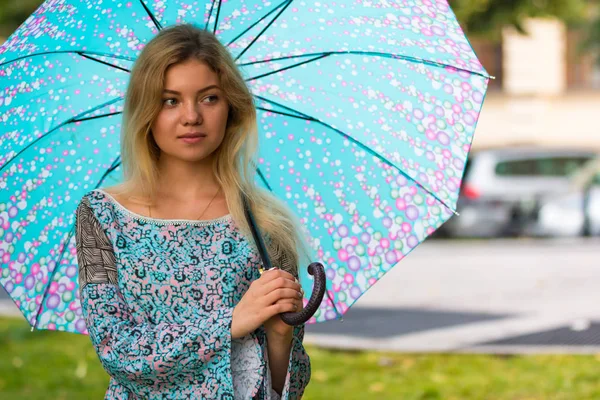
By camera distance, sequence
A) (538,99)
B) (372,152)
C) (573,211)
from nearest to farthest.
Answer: (372,152) < (573,211) < (538,99)

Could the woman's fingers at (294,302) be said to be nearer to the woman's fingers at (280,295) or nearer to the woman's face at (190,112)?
the woman's fingers at (280,295)

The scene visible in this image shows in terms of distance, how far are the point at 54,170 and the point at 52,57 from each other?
14.1 inches

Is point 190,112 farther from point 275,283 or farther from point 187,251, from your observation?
point 275,283

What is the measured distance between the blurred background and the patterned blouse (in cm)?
364

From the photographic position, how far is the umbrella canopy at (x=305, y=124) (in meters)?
3.14

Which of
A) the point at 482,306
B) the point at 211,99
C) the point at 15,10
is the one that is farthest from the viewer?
the point at 15,10

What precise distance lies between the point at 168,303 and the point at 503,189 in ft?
53.6

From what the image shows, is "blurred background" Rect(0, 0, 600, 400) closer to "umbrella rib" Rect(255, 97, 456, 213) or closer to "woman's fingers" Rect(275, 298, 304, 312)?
"umbrella rib" Rect(255, 97, 456, 213)

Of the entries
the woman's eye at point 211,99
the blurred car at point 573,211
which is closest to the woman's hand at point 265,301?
the woman's eye at point 211,99

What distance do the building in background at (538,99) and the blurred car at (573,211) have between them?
1250cm

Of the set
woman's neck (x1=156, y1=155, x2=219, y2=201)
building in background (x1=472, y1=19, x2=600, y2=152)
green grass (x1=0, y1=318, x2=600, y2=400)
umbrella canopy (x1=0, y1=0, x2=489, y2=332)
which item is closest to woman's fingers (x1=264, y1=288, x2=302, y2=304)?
woman's neck (x1=156, y1=155, x2=219, y2=201)

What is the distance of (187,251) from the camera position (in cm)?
253

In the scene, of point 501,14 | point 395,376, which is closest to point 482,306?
point 395,376

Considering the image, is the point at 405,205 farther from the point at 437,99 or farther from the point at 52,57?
the point at 52,57
